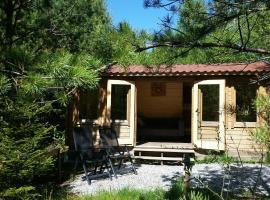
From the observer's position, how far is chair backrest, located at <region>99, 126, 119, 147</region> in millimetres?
10570

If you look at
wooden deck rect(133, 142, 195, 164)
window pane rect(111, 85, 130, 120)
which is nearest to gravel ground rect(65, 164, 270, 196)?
wooden deck rect(133, 142, 195, 164)

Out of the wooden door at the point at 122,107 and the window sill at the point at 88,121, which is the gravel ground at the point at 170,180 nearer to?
the wooden door at the point at 122,107

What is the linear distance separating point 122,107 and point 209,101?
2.70m

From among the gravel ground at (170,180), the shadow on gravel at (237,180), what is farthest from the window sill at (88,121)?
the shadow on gravel at (237,180)

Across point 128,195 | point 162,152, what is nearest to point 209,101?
point 162,152

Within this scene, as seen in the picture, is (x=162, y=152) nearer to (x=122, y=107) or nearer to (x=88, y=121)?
(x=122, y=107)

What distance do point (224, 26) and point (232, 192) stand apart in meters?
4.45

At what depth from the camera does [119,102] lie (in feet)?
42.6

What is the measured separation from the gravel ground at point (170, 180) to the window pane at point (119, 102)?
2.13 meters

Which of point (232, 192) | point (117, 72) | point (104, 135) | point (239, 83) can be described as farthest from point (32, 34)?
point (239, 83)

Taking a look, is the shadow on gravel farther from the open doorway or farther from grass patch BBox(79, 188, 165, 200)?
the open doorway

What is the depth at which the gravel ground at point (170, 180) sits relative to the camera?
8.48 m

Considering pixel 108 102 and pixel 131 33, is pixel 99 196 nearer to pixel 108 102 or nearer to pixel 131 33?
pixel 131 33

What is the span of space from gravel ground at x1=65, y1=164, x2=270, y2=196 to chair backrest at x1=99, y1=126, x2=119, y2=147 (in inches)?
37.3
